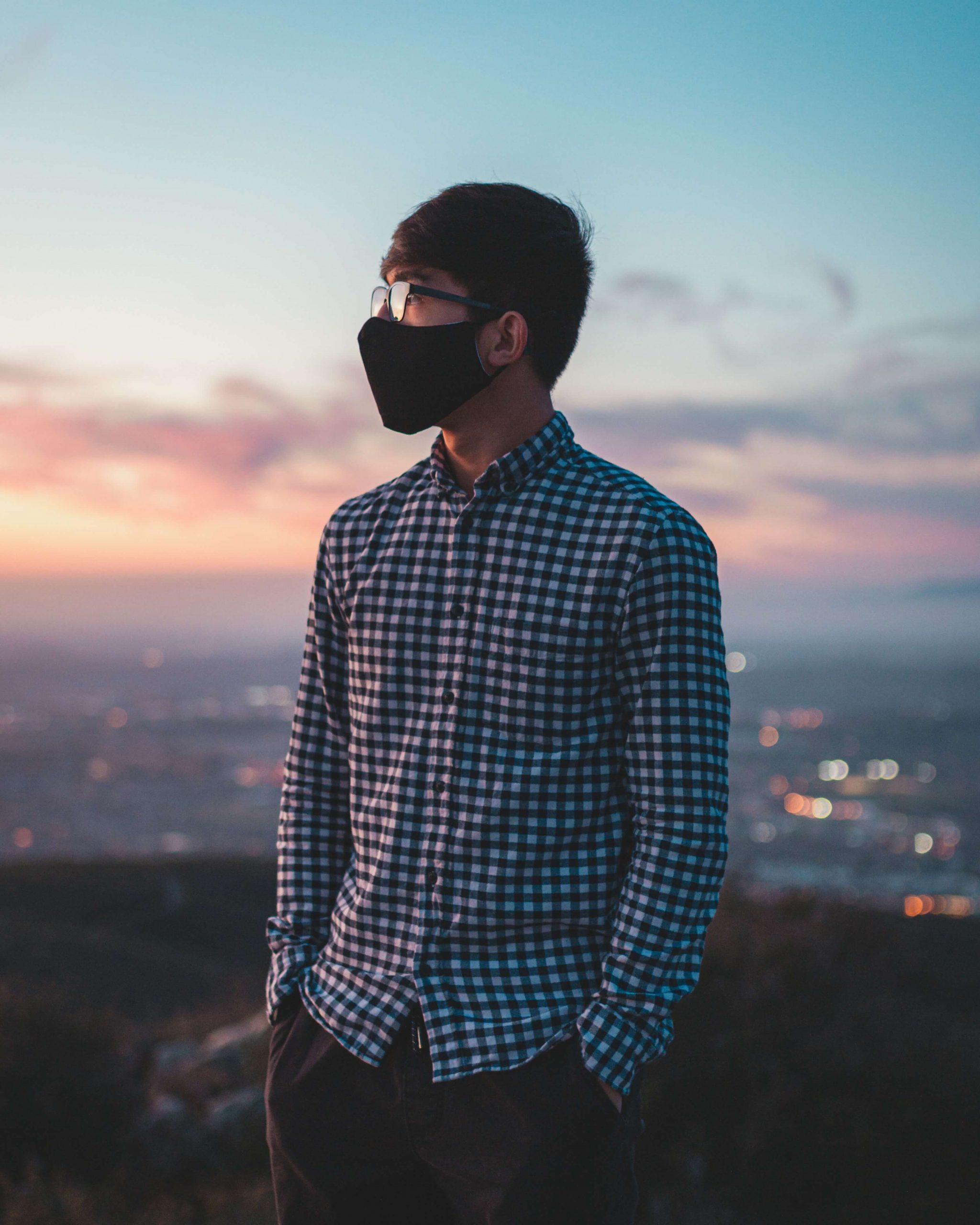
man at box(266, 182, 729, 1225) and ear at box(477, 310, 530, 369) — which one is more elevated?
ear at box(477, 310, 530, 369)

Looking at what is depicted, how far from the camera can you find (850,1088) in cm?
586

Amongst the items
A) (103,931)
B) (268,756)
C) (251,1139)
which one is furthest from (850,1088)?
(268,756)

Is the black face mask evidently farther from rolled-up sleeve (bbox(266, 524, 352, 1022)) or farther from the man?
rolled-up sleeve (bbox(266, 524, 352, 1022))

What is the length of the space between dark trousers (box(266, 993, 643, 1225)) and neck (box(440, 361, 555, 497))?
120 centimetres

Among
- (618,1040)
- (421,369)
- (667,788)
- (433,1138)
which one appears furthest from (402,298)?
(433,1138)

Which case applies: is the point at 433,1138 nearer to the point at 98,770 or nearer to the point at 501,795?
the point at 501,795

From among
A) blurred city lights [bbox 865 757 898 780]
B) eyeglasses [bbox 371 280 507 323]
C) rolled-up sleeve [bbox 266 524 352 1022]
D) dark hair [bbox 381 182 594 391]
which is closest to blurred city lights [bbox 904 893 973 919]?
blurred city lights [bbox 865 757 898 780]

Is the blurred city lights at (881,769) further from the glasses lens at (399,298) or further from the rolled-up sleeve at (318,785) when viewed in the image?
the glasses lens at (399,298)

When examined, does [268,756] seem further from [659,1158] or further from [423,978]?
[423,978]

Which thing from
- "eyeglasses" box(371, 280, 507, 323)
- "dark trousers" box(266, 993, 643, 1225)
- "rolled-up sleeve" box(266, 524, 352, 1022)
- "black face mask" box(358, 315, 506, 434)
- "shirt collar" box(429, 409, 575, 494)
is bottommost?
"dark trousers" box(266, 993, 643, 1225)

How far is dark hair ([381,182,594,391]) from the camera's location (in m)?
2.05

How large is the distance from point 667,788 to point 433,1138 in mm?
831

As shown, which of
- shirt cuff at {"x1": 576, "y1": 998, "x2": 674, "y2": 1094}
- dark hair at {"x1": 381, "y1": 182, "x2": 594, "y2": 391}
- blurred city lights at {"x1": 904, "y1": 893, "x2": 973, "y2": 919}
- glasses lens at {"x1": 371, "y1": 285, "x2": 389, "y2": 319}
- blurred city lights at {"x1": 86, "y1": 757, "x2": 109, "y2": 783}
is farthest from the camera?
blurred city lights at {"x1": 86, "y1": 757, "x2": 109, "y2": 783}

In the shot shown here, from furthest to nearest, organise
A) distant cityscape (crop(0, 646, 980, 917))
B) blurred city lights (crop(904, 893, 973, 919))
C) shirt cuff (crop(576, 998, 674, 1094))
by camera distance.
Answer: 1. distant cityscape (crop(0, 646, 980, 917))
2. blurred city lights (crop(904, 893, 973, 919))
3. shirt cuff (crop(576, 998, 674, 1094))
